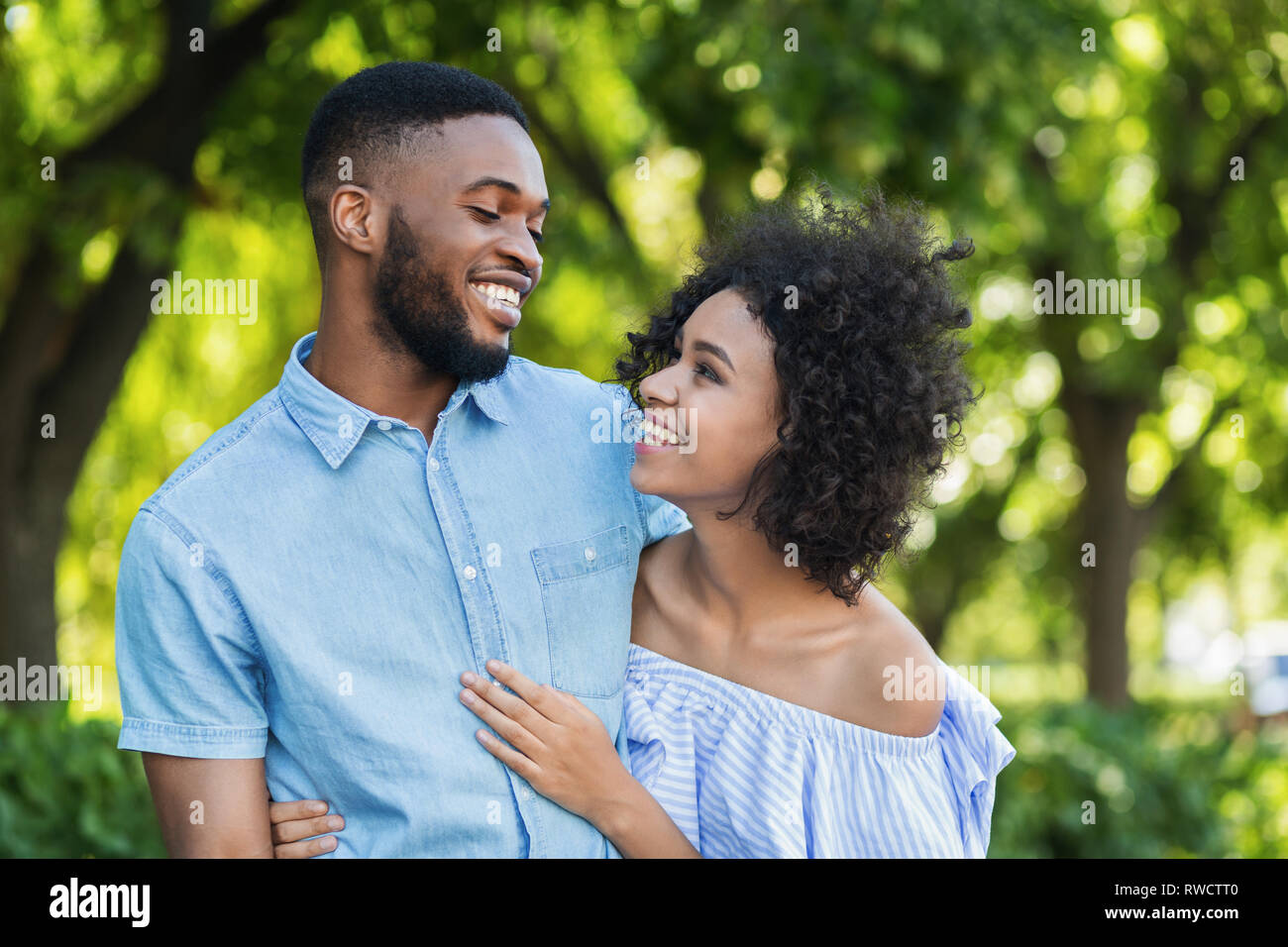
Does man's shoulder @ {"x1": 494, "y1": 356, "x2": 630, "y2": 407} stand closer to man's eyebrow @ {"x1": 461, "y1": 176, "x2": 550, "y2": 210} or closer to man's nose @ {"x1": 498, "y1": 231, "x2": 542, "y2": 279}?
man's nose @ {"x1": 498, "y1": 231, "x2": 542, "y2": 279}

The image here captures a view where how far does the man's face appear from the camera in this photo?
8.03 ft

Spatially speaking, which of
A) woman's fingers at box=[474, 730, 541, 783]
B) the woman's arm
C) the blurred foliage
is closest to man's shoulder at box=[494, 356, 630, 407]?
the woman's arm

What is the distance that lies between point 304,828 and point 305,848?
43 millimetres

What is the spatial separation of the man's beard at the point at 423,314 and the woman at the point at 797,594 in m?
0.40

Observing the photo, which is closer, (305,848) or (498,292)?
(305,848)

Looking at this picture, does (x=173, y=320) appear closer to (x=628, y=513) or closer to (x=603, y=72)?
(x=603, y=72)

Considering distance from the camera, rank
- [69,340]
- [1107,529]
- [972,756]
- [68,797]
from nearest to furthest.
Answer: [972,756] → [68,797] → [69,340] → [1107,529]

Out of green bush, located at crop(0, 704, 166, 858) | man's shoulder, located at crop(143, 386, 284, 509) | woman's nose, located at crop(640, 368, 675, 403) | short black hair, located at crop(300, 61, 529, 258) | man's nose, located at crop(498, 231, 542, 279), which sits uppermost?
short black hair, located at crop(300, 61, 529, 258)

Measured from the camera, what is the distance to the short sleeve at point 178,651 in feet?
7.23

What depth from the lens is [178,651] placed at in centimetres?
222

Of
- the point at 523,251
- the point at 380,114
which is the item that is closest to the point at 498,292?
the point at 523,251

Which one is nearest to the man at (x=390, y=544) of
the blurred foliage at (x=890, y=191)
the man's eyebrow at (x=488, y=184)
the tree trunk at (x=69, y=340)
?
the man's eyebrow at (x=488, y=184)

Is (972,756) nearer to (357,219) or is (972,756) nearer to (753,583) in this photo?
(753,583)
